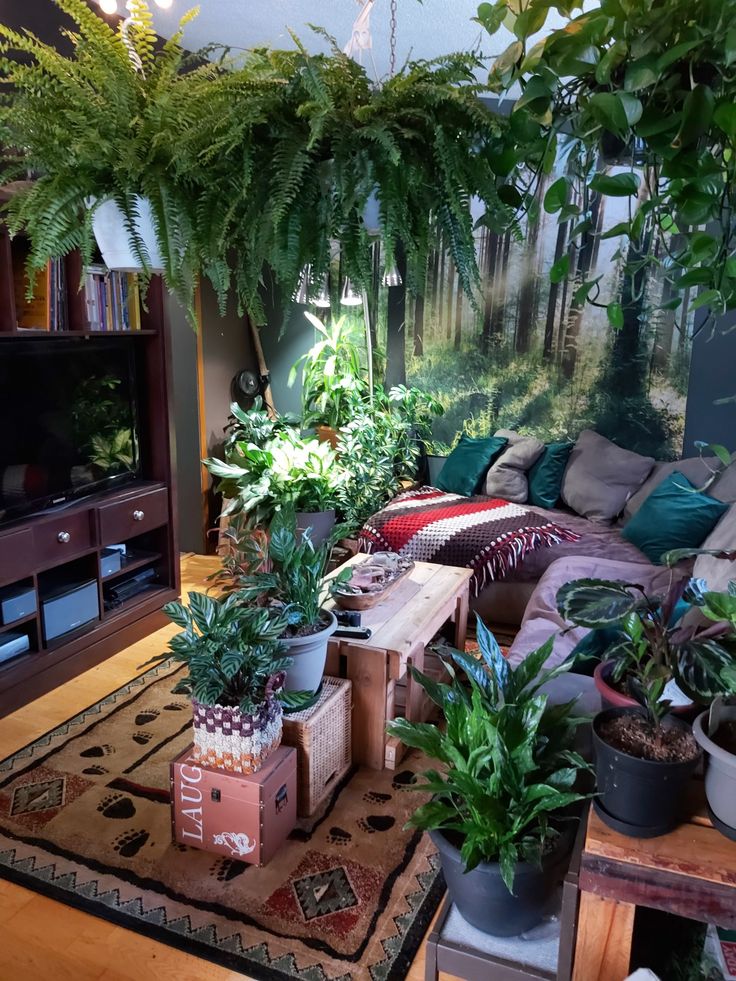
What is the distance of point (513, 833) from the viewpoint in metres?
1.30

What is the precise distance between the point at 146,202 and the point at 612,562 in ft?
9.18

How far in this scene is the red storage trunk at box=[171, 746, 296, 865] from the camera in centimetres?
197

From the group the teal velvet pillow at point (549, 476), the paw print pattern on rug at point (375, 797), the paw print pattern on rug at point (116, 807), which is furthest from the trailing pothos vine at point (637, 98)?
the teal velvet pillow at point (549, 476)

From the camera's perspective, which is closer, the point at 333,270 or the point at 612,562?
the point at 333,270

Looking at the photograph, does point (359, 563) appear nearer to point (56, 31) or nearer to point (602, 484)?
point (602, 484)

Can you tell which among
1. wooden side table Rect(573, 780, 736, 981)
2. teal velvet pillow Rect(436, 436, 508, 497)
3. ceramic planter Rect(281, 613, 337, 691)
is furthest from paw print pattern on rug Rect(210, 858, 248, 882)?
teal velvet pillow Rect(436, 436, 508, 497)

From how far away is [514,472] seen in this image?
428 centimetres

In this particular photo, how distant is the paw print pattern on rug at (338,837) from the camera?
2131mm

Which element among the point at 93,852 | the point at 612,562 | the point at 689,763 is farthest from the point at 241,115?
the point at 612,562

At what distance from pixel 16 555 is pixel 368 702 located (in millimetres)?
1414

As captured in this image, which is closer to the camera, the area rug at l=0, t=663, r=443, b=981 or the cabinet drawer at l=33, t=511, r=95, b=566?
the area rug at l=0, t=663, r=443, b=981

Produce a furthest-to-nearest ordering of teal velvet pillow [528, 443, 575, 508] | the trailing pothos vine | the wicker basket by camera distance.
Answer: teal velvet pillow [528, 443, 575, 508] → the wicker basket → the trailing pothos vine

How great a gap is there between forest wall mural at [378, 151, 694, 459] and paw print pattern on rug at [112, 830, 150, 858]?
10.2ft

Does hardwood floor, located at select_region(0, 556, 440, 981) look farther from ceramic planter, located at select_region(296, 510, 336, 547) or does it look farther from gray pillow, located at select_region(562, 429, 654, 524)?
gray pillow, located at select_region(562, 429, 654, 524)
